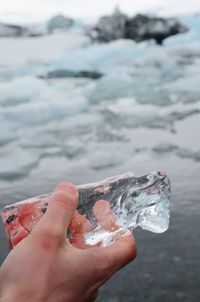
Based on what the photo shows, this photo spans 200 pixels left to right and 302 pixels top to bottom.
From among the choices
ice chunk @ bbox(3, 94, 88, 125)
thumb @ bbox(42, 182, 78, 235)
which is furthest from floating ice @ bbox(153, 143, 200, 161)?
thumb @ bbox(42, 182, 78, 235)

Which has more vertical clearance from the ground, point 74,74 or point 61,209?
point 61,209

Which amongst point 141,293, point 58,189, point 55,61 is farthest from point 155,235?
point 58,189

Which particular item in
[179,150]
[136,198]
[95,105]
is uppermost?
[136,198]

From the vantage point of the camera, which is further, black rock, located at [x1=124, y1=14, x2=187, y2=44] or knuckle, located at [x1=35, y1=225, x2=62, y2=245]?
black rock, located at [x1=124, y1=14, x2=187, y2=44]

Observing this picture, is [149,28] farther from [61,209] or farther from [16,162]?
[61,209]

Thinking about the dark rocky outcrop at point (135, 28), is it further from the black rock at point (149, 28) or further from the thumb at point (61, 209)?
the thumb at point (61, 209)

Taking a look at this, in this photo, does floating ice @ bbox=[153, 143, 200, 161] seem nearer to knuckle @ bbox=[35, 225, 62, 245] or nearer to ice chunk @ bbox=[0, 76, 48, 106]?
ice chunk @ bbox=[0, 76, 48, 106]

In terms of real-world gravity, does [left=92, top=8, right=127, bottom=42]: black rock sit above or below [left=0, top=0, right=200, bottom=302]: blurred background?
above

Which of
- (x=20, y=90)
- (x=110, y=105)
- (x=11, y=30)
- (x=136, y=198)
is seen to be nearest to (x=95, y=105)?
(x=110, y=105)
